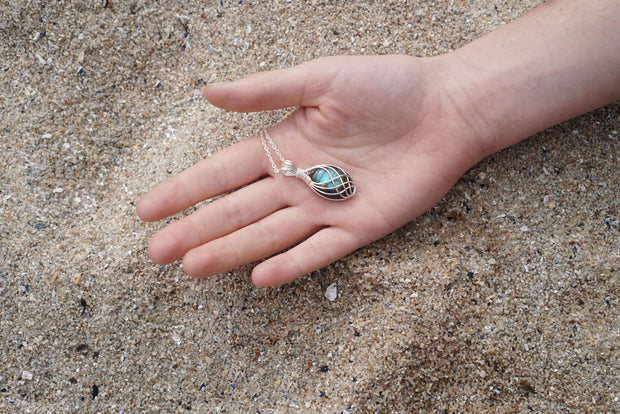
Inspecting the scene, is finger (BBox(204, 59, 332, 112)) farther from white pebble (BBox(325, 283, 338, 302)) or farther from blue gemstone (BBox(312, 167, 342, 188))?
white pebble (BBox(325, 283, 338, 302))

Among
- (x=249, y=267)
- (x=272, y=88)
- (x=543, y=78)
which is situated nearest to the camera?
(x=272, y=88)

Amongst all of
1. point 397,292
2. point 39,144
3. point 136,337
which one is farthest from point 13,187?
point 397,292

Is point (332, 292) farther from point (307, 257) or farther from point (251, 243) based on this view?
point (251, 243)

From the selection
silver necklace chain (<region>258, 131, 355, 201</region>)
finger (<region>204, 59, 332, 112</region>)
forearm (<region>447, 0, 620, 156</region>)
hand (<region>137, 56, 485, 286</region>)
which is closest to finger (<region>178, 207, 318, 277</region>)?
hand (<region>137, 56, 485, 286</region>)

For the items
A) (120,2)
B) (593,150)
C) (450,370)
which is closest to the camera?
(450,370)

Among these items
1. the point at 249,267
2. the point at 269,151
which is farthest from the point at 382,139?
the point at 249,267

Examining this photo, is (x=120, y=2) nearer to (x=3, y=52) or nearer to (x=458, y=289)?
(x=3, y=52)

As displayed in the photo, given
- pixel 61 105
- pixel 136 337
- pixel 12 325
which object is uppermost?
pixel 61 105
